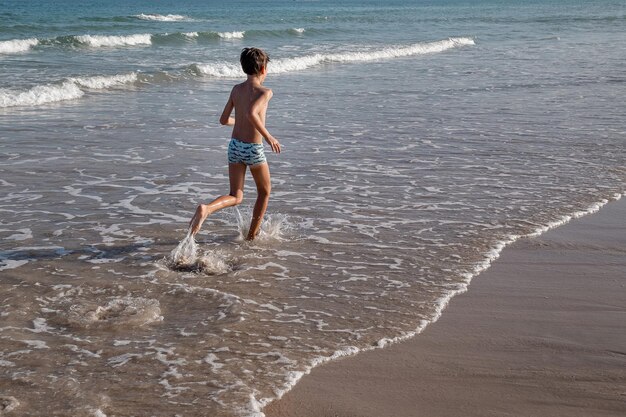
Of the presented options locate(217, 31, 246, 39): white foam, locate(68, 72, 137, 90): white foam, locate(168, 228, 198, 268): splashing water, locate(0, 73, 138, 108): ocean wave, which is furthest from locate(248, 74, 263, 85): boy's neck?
locate(217, 31, 246, 39): white foam

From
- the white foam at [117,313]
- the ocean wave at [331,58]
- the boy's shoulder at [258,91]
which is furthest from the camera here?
the ocean wave at [331,58]

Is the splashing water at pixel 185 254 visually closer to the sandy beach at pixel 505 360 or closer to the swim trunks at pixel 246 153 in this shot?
the swim trunks at pixel 246 153

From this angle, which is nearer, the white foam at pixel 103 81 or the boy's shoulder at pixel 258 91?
the boy's shoulder at pixel 258 91

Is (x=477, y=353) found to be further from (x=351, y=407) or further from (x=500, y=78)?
(x=500, y=78)

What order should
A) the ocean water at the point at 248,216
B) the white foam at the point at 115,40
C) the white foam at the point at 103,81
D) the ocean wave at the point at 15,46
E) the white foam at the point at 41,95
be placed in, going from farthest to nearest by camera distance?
the white foam at the point at 115,40, the ocean wave at the point at 15,46, the white foam at the point at 103,81, the white foam at the point at 41,95, the ocean water at the point at 248,216

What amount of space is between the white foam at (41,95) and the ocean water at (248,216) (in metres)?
0.06

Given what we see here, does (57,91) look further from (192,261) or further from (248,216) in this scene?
(192,261)

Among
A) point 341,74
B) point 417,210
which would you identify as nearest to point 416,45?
point 341,74

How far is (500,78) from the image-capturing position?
19578 millimetres

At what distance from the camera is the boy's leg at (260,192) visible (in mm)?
6809

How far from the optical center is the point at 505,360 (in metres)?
4.61

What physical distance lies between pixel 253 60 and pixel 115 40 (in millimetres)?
27027

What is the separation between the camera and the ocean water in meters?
4.55

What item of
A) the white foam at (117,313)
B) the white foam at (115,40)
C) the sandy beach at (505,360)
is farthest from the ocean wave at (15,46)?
the sandy beach at (505,360)
